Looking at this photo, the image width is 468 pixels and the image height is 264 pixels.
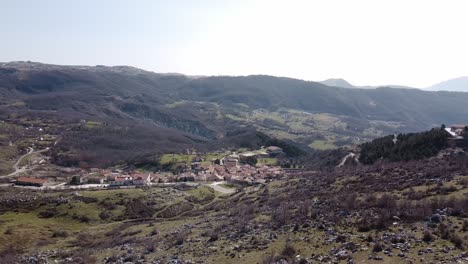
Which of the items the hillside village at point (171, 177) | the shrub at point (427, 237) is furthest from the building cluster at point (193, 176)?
the shrub at point (427, 237)

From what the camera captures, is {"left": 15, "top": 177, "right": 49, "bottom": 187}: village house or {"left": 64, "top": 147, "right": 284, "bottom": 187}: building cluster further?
{"left": 64, "top": 147, "right": 284, "bottom": 187}: building cluster

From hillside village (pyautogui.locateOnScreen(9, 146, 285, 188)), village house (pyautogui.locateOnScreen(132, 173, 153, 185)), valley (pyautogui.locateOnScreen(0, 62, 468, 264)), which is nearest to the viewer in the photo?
valley (pyautogui.locateOnScreen(0, 62, 468, 264))

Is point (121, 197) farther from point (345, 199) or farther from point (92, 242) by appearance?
point (345, 199)

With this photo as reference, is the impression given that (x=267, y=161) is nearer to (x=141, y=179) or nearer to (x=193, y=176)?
(x=193, y=176)

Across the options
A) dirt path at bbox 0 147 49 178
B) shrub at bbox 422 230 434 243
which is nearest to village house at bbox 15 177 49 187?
dirt path at bbox 0 147 49 178

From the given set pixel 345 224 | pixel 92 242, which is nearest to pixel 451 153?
pixel 345 224

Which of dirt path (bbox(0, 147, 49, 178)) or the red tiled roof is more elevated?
the red tiled roof

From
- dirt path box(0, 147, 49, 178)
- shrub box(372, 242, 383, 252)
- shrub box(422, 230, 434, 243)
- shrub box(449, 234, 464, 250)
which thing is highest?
shrub box(449, 234, 464, 250)

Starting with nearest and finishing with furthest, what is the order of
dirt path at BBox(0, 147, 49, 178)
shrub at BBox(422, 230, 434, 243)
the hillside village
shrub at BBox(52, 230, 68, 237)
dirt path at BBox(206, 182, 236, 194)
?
shrub at BBox(422, 230, 434, 243)
shrub at BBox(52, 230, 68, 237)
dirt path at BBox(206, 182, 236, 194)
the hillside village
dirt path at BBox(0, 147, 49, 178)

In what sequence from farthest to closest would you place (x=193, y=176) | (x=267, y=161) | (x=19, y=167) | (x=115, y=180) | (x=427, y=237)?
(x=267, y=161) → (x=19, y=167) → (x=193, y=176) → (x=115, y=180) → (x=427, y=237)

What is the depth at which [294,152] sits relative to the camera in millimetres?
161875

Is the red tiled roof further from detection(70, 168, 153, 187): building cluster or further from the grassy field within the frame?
the grassy field

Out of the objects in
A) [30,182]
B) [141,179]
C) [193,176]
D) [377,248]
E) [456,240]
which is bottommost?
[30,182]

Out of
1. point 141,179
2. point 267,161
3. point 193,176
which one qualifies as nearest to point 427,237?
point 193,176
